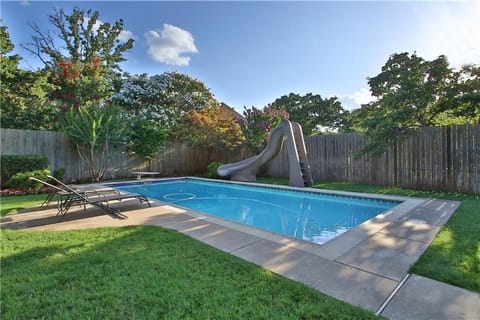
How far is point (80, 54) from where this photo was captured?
17.5 metres

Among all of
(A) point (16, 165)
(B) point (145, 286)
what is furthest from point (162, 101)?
(B) point (145, 286)

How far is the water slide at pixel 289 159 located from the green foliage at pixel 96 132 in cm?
546

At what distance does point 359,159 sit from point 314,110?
10.3 meters

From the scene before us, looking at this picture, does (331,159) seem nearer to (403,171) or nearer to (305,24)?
(403,171)

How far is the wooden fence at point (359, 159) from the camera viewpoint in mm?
7527

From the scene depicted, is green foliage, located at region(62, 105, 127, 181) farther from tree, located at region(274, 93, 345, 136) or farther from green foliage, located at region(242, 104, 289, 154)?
tree, located at region(274, 93, 345, 136)

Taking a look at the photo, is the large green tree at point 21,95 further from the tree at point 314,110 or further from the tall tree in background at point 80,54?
the tree at point 314,110

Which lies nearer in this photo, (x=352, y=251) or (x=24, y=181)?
(x=352, y=251)

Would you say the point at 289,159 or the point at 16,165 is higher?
the point at 289,159

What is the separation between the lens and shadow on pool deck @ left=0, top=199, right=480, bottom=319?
2090 mm

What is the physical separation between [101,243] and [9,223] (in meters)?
2.60

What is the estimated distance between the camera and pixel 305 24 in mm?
8539

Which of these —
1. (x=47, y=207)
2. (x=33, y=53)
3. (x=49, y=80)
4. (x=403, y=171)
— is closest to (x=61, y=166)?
(x=49, y=80)

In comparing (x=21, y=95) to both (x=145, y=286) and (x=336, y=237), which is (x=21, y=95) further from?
Result: (x=336, y=237)
